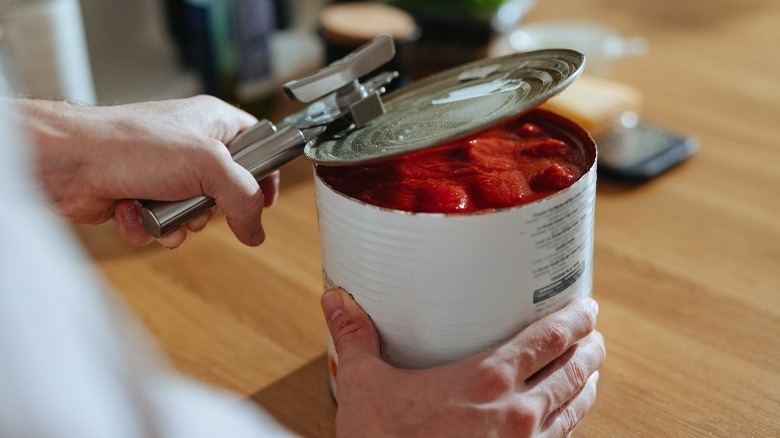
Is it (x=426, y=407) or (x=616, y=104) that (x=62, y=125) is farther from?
(x=616, y=104)

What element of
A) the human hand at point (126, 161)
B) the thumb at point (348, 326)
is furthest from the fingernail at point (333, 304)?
the human hand at point (126, 161)

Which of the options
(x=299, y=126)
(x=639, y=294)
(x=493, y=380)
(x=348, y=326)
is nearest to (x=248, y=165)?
(x=299, y=126)

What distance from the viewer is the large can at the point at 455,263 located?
1.79 ft

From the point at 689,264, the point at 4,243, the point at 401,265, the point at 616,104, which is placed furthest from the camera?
the point at 616,104

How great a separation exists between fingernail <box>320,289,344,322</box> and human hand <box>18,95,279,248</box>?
10 cm

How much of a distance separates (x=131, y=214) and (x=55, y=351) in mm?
300

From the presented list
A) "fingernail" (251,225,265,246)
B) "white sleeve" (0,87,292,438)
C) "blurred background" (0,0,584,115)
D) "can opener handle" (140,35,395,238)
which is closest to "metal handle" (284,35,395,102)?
"can opener handle" (140,35,395,238)

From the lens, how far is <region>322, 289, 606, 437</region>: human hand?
0.57 meters

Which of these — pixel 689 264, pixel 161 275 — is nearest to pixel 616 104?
pixel 689 264

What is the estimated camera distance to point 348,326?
0.61 m

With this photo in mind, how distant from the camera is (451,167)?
639mm

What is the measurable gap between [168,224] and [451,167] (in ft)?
0.74

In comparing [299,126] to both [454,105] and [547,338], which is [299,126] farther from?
[547,338]

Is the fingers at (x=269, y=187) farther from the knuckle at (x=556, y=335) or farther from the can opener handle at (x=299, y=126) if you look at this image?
the knuckle at (x=556, y=335)
